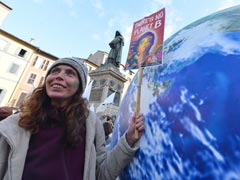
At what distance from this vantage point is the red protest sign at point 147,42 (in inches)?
45.4

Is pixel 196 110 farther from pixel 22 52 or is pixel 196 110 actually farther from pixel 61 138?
pixel 22 52

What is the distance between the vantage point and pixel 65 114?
4.27ft

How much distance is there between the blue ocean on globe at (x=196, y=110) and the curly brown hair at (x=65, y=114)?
39cm

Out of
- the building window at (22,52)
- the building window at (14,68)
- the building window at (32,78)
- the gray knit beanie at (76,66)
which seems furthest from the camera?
the building window at (32,78)

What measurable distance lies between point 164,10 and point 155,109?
2.23 ft

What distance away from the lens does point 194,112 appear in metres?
0.78

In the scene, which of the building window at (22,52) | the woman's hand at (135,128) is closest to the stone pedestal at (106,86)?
the woman's hand at (135,128)

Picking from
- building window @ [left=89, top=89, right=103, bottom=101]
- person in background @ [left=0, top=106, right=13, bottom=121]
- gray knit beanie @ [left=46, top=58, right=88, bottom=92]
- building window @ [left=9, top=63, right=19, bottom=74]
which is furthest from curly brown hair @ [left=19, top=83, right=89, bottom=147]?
building window @ [left=9, top=63, right=19, bottom=74]

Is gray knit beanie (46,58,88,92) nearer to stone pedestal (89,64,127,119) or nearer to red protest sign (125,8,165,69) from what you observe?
red protest sign (125,8,165,69)

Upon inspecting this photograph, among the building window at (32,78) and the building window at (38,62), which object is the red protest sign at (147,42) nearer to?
the building window at (32,78)

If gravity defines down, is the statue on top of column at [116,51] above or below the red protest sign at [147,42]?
above

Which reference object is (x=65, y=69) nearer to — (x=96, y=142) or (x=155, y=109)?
(x=96, y=142)

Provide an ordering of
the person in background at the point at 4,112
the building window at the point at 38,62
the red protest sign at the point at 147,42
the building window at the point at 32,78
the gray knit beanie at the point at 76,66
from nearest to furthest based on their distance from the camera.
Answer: the red protest sign at the point at 147,42, the gray knit beanie at the point at 76,66, the person in background at the point at 4,112, the building window at the point at 32,78, the building window at the point at 38,62

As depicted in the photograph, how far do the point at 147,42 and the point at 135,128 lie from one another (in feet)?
1.87
